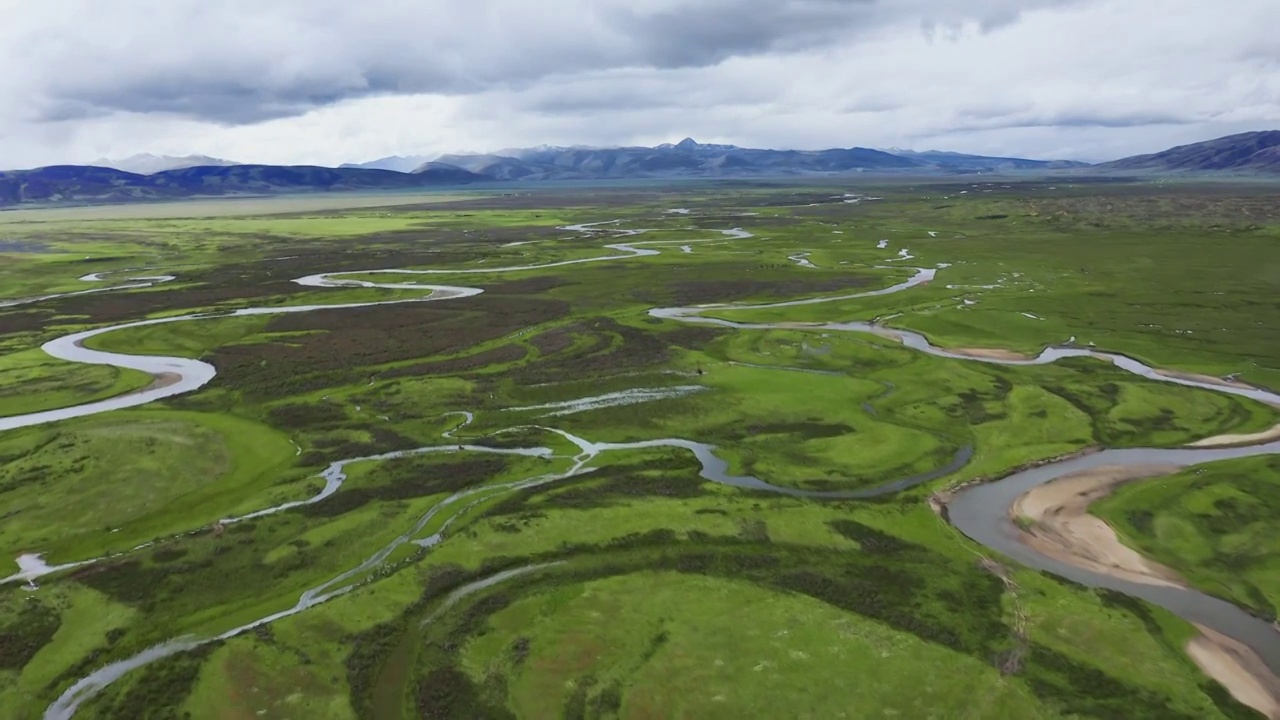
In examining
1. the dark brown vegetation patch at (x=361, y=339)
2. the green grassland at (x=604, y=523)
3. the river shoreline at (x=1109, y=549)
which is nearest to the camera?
the river shoreline at (x=1109, y=549)

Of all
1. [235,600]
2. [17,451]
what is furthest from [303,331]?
[235,600]

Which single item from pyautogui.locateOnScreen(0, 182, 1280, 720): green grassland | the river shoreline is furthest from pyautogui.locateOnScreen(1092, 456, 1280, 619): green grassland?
the river shoreline

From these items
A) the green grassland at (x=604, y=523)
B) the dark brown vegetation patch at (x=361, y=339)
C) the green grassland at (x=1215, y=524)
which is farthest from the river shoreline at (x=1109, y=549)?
the dark brown vegetation patch at (x=361, y=339)

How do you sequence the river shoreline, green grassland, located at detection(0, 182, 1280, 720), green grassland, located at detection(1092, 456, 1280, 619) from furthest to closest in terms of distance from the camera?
green grassland, located at detection(1092, 456, 1280, 619) → green grassland, located at detection(0, 182, 1280, 720) → the river shoreline

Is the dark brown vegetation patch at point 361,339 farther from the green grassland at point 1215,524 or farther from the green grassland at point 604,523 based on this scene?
the green grassland at point 1215,524

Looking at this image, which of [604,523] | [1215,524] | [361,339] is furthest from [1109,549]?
[361,339]

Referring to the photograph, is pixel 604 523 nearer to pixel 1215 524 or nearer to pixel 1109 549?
pixel 1109 549

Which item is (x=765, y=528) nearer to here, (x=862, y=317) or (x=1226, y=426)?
(x=1226, y=426)

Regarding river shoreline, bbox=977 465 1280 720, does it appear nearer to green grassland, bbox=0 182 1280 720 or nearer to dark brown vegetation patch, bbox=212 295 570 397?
green grassland, bbox=0 182 1280 720
